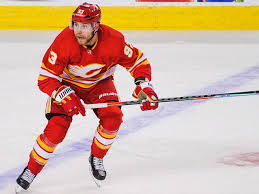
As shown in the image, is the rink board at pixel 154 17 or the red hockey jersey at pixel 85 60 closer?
the red hockey jersey at pixel 85 60

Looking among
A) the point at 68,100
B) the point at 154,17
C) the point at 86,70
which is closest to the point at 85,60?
the point at 86,70

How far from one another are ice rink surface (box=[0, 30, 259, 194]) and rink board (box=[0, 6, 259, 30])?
1.27 meters

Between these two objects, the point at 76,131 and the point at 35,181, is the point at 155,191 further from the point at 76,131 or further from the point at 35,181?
the point at 76,131

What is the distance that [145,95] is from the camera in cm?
270

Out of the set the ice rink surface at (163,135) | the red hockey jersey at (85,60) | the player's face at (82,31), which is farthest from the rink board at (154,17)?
the player's face at (82,31)

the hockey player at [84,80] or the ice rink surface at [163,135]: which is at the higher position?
the hockey player at [84,80]

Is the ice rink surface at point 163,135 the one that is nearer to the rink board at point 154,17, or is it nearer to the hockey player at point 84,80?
the hockey player at point 84,80

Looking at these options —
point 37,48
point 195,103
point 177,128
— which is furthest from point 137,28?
point 177,128

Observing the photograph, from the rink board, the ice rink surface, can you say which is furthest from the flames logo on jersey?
the rink board

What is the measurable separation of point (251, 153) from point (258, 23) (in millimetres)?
4204

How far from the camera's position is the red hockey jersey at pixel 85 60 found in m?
2.61

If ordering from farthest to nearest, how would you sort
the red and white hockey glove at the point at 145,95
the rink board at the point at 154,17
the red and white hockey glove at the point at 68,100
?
the rink board at the point at 154,17 < the red and white hockey glove at the point at 145,95 < the red and white hockey glove at the point at 68,100

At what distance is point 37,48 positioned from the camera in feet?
20.4

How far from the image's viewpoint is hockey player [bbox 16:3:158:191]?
8.46 feet
